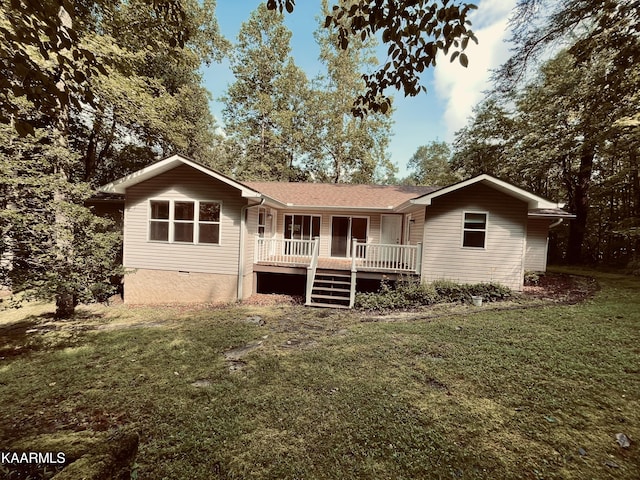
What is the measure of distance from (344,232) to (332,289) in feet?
14.5

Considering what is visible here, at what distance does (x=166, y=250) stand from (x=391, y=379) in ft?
29.1

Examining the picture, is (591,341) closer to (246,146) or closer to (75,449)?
(75,449)

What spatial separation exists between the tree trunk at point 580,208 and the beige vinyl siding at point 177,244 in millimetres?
20548

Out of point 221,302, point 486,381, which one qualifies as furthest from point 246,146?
point 486,381

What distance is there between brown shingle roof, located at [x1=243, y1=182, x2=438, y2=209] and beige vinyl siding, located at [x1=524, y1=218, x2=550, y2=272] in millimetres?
5182

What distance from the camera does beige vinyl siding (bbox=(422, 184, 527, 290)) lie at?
31.5 feet

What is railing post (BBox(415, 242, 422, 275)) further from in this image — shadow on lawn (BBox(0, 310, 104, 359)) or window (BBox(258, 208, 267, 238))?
shadow on lawn (BBox(0, 310, 104, 359))

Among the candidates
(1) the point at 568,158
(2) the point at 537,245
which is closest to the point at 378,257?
(2) the point at 537,245

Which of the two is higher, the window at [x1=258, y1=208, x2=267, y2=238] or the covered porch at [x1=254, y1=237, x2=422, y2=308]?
the window at [x1=258, y1=208, x2=267, y2=238]

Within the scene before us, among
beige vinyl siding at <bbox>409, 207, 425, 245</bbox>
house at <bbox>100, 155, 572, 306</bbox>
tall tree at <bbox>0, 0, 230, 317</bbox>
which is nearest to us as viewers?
tall tree at <bbox>0, 0, 230, 317</bbox>

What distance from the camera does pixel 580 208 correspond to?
704 inches

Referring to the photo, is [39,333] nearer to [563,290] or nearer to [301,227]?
[301,227]

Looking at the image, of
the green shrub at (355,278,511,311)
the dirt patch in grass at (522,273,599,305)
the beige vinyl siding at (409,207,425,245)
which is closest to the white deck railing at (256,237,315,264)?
the green shrub at (355,278,511,311)

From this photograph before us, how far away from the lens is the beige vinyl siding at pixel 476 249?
9.59m
